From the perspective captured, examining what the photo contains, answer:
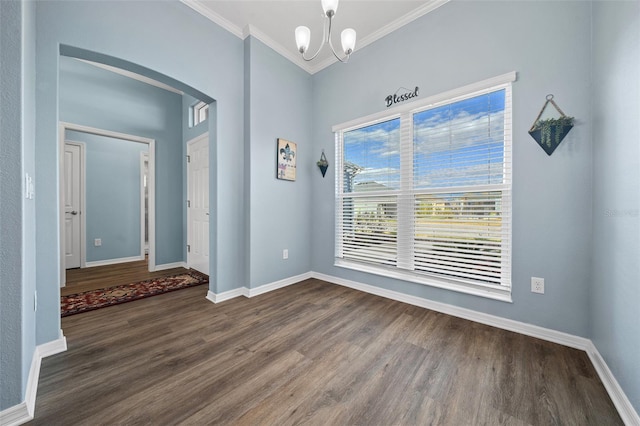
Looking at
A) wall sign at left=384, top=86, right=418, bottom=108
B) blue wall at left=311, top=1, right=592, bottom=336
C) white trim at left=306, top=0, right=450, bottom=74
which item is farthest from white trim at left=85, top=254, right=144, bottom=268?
wall sign at left=384, top=86, right=418, bottom=108

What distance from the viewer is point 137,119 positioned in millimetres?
3695

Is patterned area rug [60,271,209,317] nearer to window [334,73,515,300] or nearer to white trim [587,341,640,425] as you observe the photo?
window [334,73,515,300]

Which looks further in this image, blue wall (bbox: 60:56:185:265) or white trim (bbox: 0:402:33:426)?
blue wall (bbox: 60:56:185:265)

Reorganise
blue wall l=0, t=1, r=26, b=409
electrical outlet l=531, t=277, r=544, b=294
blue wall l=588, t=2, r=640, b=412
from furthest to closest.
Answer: electrical outlet l=531, t=277, r=544, b=294 → blue wall l=588, t=2, r=640, b=412 → blue wall l=0, t=1, r=26, b=409

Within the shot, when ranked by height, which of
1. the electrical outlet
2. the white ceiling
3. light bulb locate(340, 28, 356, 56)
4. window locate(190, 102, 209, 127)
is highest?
the white ceiling

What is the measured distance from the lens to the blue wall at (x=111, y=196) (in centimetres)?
400

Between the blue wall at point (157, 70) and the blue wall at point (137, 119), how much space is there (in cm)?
191

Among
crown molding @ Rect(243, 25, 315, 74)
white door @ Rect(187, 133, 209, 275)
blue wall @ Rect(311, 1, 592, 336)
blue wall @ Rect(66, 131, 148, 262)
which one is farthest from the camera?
blue wall @ Rect(66, 131, 148, 262)

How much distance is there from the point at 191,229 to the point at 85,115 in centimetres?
208

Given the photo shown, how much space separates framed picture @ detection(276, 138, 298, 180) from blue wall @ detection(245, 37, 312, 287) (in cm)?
6

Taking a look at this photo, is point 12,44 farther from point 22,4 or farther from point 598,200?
point 598,200

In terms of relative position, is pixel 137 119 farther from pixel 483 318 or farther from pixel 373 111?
pixel 483 318

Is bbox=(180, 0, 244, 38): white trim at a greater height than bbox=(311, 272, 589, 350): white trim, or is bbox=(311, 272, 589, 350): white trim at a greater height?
bbox=(180, 0, 244, 38): white trim

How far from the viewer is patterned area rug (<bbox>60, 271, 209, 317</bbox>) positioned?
2.35 meters
